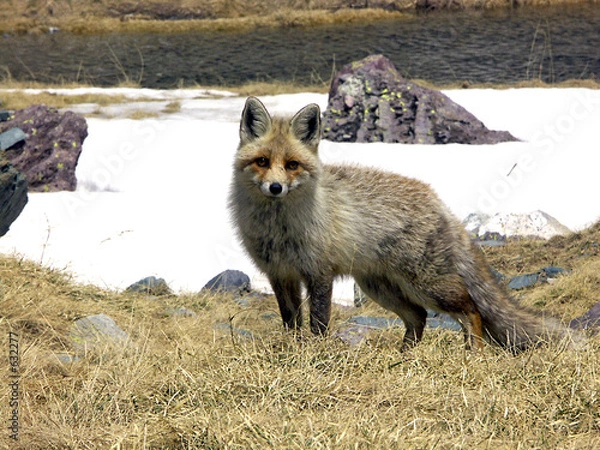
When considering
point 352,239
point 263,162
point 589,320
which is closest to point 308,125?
point 263,162

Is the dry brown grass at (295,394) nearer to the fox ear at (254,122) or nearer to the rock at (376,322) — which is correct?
the rock at (376,322)

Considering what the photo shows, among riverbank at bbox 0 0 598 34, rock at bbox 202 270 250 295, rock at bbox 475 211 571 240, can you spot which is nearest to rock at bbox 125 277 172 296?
rock at bbox 202 270 250 295

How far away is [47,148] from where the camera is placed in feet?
35.8

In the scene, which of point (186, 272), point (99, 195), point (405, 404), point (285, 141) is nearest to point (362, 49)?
point (99, 195)

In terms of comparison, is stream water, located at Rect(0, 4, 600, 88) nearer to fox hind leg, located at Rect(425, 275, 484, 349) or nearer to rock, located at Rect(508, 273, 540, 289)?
rock, located at Rect(508, 273, 540, 289)

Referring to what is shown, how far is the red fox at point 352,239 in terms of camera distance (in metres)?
4.70

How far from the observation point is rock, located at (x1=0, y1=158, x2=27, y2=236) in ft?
25.2

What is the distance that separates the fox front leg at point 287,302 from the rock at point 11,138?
291 inches

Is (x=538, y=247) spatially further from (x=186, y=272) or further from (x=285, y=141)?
(x=285, y=141)

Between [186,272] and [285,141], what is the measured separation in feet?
13.1

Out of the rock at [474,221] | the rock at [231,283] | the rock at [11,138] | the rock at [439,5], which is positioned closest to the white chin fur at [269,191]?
the rock at [231,283]

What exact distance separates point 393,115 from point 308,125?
7392 mm

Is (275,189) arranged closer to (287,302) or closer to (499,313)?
(287,302)

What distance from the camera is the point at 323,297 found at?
4.77 metres
